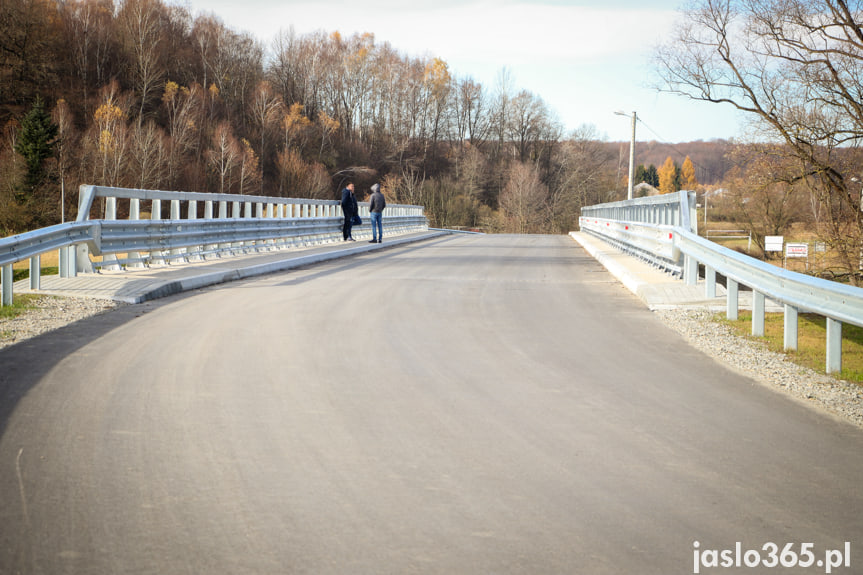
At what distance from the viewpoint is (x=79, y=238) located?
42.2 feet

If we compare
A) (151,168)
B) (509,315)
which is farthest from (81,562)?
(151,168)

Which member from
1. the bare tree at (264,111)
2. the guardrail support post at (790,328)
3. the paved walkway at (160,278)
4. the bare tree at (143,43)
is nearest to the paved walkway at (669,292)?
the guardrail support post at (790,328)

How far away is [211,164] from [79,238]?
224ft

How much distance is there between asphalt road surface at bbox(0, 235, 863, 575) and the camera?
3.42 metres

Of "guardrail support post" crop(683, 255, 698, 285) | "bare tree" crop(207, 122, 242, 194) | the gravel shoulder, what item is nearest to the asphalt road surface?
the gravel shoulder

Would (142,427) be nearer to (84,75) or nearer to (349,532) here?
(349,532)

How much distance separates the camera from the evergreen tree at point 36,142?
203ft

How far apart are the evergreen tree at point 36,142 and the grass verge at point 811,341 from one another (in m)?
60.7

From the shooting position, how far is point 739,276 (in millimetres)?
9398

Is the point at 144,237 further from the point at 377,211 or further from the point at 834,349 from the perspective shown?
the point at 377,211

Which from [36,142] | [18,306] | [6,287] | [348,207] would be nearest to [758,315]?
[18,306]

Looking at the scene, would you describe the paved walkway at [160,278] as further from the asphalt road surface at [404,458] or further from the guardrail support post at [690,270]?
the guardrail support post at [690,270]

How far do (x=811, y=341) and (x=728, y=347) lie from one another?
4.53 ft

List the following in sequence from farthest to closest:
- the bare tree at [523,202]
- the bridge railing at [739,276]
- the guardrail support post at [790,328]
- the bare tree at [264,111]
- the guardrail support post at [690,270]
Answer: the bare tree at [264,111]
the bare tree at [523,202]
the guardrail support post at [690,270]
the guardrail support post at [790,328]
the bridge railing at [739,276]
